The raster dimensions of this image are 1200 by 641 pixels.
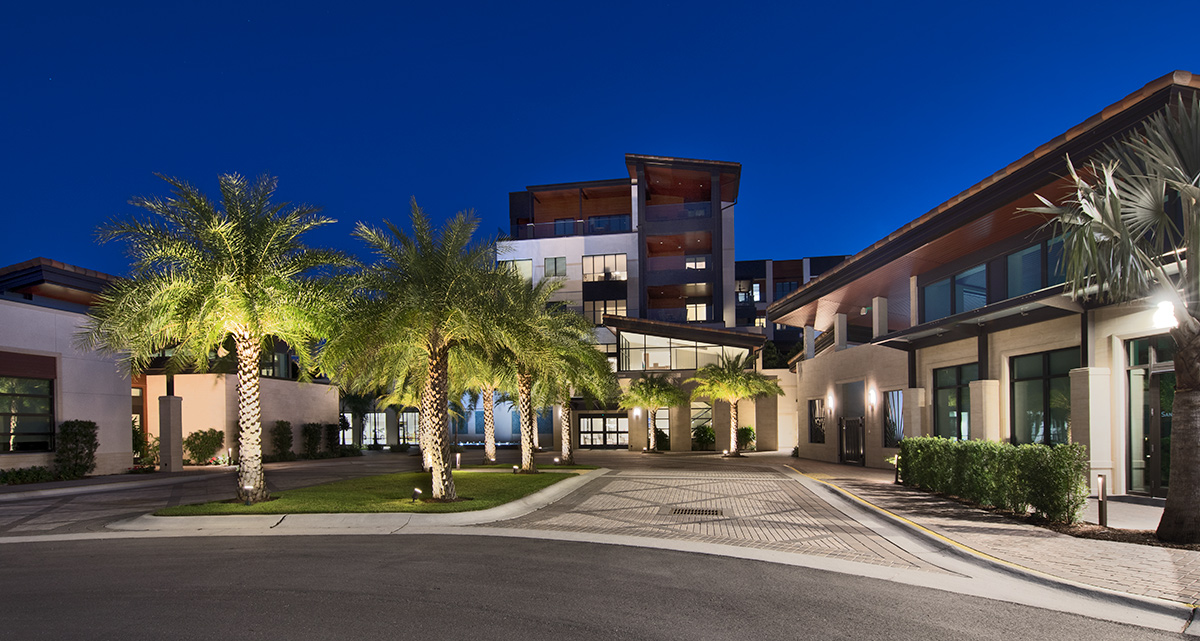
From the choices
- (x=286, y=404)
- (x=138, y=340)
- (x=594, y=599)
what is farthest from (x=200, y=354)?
(x=286, y=404)

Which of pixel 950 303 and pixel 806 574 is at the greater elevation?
pixel 950 303

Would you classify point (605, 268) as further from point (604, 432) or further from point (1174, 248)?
point (1174, 248)

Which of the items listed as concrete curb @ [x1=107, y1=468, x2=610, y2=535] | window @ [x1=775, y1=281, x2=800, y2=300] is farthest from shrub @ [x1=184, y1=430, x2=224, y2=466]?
window @ [x1=775, y1=281, x2=800, y2=300]

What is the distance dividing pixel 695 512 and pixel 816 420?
23.9 m

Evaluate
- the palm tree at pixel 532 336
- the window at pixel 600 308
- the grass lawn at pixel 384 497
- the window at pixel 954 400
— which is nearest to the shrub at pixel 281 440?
the grass lawn at pixel 384 497

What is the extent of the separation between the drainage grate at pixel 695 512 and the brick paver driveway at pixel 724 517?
2cm

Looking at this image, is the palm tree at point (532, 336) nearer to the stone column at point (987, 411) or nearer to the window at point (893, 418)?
the window at point (893, 418)

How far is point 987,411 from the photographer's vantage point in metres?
20.5

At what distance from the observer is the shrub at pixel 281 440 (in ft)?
132

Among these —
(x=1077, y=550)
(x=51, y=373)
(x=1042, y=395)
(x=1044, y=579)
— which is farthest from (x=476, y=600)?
(x=51, y=373)

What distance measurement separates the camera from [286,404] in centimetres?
4216

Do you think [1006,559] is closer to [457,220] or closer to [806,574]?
[806,574]

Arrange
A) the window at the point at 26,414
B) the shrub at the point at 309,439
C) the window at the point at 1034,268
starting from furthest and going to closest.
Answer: the shrub at the point at 309,439 < the window at the point at 26,414 < the window at the point at 1034,268

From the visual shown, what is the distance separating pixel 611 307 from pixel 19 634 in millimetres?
56708
